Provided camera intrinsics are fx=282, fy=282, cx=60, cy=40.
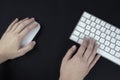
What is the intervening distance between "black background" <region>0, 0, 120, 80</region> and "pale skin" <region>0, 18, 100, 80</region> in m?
0.03

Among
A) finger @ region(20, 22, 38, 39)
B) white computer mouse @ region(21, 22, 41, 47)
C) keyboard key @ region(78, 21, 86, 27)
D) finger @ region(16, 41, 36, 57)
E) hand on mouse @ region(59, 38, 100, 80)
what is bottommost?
hand on mouse @ region(59, 38, 100, 80)

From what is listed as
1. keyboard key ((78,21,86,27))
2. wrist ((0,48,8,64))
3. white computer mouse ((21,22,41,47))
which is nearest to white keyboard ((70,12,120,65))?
keyboard key ((78,21,86,27))

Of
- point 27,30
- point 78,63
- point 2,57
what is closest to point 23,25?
point 27,30

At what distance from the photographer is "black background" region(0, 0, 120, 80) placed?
3.66ft

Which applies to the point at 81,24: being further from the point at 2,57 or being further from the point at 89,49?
the point at 2,57

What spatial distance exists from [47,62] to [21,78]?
0.40 feet

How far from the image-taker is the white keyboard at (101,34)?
1.07m

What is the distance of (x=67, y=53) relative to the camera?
1091mm

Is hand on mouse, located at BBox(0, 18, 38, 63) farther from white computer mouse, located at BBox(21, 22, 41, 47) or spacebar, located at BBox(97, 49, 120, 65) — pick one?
spacebar, located at BBox(97, 49, 120, 65)

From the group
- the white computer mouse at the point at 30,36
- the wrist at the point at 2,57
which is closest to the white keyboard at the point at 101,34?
the white computer mouse at the point at 30,36

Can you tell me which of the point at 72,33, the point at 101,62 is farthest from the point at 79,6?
the point at 101,62

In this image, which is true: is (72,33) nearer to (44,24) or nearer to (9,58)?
(44,24)

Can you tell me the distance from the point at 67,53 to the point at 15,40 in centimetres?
21

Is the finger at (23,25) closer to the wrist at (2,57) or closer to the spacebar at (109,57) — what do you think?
the wrist at (2,57)
